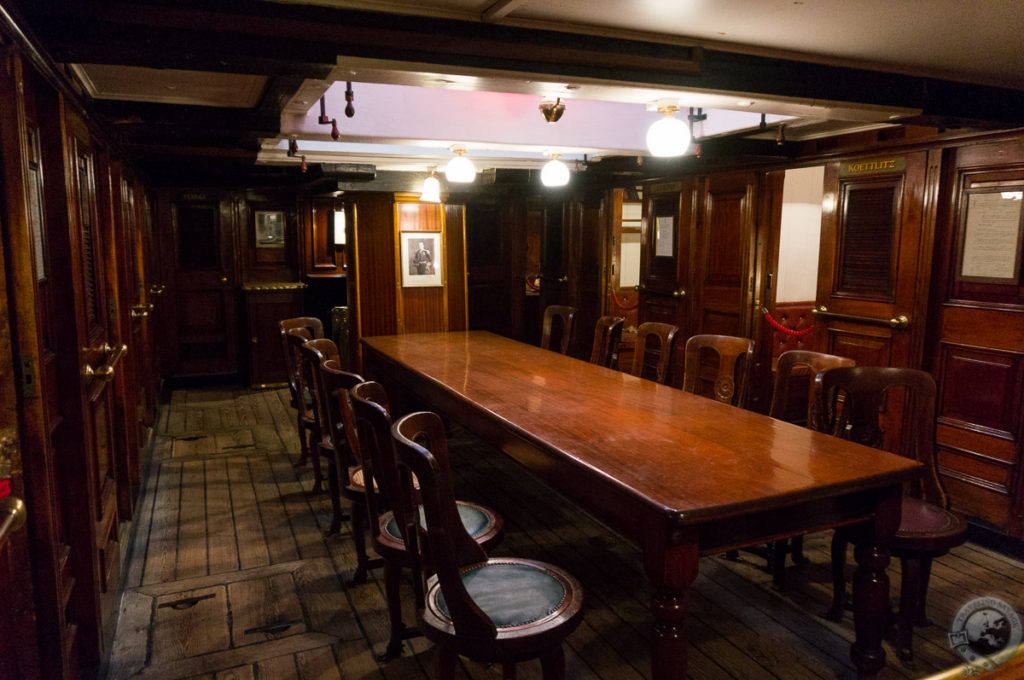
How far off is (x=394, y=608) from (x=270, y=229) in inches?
248

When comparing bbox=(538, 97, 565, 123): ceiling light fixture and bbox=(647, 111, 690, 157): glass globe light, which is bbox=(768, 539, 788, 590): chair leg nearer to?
bbox=(647, 111, 690, 157): glass globe light

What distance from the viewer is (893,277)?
446 cm

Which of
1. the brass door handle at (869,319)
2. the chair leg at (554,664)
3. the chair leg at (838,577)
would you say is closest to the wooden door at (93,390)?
the chair leg at (554,664)

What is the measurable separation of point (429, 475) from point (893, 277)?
394cm

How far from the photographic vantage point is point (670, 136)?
3.34 meters

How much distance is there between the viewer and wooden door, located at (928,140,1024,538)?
12.4 ft

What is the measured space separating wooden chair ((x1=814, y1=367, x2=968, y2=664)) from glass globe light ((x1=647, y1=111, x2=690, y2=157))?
130 centimetres

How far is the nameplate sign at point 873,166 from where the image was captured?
4.41 metres

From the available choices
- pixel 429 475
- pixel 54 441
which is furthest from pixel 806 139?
pixel 54 441

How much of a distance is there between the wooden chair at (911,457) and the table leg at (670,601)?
82 centimetres

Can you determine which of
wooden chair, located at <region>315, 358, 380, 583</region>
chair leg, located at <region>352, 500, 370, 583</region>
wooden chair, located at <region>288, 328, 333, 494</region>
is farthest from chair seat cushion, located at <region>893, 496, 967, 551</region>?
wooden chair, located at <region>288, 328, 333, 494</region>

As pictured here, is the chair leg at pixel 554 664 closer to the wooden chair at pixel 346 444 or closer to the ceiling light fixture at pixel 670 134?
the wooden chair at pixel 346 444

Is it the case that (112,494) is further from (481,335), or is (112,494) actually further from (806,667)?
(806,667)

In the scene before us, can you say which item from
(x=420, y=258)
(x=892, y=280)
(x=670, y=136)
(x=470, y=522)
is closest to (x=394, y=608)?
(x=470, y=522)
